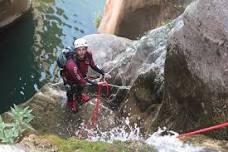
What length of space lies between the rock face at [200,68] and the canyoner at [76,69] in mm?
2836

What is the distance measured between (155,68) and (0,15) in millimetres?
13820

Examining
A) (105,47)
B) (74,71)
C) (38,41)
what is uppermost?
(38,41)

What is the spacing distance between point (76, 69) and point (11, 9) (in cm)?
1431

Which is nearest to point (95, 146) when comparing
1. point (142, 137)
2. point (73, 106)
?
point (142, 137)

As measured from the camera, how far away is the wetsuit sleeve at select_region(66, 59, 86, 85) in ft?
33.5

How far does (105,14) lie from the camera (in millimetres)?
21172

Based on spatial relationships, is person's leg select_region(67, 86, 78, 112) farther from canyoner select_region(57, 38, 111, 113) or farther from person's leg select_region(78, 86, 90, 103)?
person's leg select_region(78, 86, 90, 103)

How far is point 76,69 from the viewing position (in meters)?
10.3

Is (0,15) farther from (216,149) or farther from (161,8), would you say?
(216,149)

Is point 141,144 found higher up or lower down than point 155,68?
lower down

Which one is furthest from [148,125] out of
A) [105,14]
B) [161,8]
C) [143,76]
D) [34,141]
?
[105,14]

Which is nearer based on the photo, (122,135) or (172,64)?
(172,64)

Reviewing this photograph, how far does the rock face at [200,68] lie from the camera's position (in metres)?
6.92

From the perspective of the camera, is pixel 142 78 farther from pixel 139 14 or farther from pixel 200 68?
pixel 139 14
